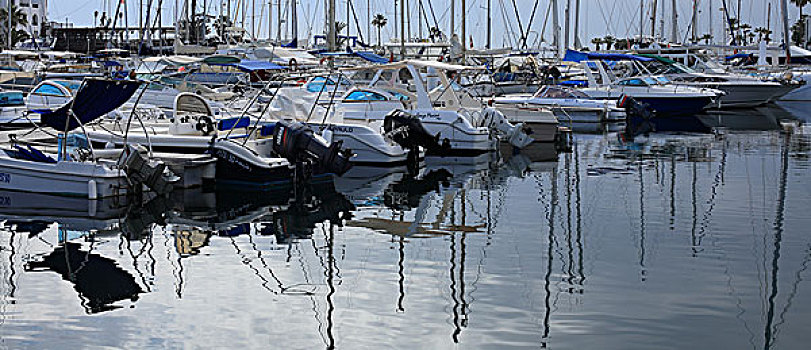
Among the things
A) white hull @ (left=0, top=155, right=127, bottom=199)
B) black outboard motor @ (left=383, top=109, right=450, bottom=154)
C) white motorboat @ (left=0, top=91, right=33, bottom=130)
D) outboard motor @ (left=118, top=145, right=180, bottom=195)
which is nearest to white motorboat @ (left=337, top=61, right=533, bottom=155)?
black outboard motor @ (left=383, top=109, right=450, bottom=154)

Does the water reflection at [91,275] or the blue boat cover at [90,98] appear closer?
the water reflection at [91,275]

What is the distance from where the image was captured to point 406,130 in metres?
24.4

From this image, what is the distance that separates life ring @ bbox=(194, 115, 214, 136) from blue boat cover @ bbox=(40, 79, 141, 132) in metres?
3.17

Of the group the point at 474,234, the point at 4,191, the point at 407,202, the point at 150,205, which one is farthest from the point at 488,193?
the point at 4,191

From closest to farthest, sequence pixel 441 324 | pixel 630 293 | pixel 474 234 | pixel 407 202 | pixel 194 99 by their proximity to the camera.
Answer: pixel 441 324 → pixel 630 293 → pixel 474 234 → pixel 407 202 → pixel 194 99

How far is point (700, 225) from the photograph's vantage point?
1563cm

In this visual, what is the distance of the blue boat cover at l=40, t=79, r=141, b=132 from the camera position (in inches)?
682

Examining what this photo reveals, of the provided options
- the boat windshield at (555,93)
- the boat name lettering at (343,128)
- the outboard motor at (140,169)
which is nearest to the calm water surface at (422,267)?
the outboard motor at (140,169)

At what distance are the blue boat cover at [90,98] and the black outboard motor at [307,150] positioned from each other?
3382mm

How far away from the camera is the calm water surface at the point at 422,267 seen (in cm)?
970

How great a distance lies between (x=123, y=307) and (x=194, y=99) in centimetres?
1207

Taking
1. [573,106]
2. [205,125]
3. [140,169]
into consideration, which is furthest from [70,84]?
[140,169]

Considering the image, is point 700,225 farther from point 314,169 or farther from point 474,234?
point 314,169

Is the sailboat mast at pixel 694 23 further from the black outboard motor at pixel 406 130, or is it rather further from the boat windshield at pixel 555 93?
the black outboard motor at pixel 406 130
